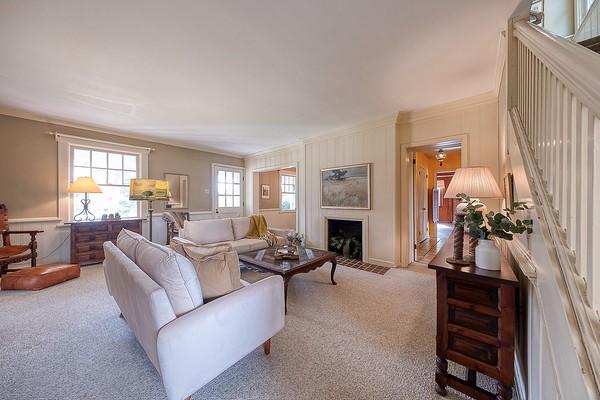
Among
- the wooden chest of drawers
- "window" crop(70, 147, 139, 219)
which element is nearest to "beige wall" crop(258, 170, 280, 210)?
"window" crop(70, 147, 139, 219)

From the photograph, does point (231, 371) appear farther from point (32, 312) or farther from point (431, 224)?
point (431, 224)

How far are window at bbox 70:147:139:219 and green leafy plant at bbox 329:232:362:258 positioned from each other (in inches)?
161

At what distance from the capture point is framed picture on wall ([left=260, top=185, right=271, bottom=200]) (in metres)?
7.12

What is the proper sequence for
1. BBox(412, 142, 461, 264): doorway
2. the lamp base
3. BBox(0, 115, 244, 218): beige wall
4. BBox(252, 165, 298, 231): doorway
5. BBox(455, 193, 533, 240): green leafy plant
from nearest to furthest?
BBox(455, 193, 533, 240): green leafy plant → BBox(0, 115, 244, 218): beige wall → the lamp base → BBox(412, 142, 461, 264): doorway → BBox(252, 165, 298, 231): doorway

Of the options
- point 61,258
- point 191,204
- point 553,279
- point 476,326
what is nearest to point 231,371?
point 476,326

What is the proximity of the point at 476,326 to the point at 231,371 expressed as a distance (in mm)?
1549

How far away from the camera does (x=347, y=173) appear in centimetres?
424

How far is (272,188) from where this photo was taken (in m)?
7.46

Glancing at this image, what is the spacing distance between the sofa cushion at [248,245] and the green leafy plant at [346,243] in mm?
1446

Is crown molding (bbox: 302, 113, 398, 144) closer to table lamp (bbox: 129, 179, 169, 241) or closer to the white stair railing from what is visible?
the white stair railing

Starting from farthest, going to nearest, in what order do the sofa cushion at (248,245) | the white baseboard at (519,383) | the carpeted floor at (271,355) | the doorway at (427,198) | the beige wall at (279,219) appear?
1. the beige wall at (279,219)
2. the doorway at (427,198)
3. the sofa cushion at (248,245)
4. the carpeted floor at (271,355)
5. the white baseboard at (519,383)

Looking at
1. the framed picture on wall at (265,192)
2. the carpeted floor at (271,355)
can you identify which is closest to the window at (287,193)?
the framed picture on wall at (265,192)

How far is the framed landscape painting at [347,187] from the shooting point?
4.02 meters

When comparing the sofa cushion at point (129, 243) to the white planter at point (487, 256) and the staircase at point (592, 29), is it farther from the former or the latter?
the staircase at point (592, 29)
